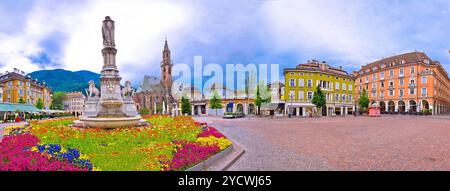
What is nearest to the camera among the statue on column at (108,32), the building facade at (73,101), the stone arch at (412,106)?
the statue on column at (108,32)

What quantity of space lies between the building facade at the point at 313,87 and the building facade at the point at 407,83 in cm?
1526

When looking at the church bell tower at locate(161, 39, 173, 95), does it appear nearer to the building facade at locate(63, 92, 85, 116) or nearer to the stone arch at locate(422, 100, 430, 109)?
the building facade at locate(63, 92, 85, 116)

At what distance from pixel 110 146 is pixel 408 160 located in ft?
35.8

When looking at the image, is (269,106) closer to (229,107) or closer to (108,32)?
(229,107)

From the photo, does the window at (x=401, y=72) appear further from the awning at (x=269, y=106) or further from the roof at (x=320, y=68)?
the awning at (x=269, y=106)

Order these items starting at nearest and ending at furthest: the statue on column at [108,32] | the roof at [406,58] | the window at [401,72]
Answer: the statue on column at [108,32] < the roof at [406,58] < the window at [401,72]

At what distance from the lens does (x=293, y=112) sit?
165 ft

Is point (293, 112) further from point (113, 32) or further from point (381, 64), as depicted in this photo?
point (113, 32)

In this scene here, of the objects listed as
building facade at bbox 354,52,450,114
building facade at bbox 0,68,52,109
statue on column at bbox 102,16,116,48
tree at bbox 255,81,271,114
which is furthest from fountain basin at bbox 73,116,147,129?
building facade at bbox 354,52,450,114

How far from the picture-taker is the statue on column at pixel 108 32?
1836 cm

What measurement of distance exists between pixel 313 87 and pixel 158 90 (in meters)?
59.3

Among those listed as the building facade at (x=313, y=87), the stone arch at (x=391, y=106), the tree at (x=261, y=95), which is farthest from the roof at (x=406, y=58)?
the tree at (x=261, y=95)

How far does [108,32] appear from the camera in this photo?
1848 centimetres

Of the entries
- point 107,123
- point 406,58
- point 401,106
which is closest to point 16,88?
point 107,123
